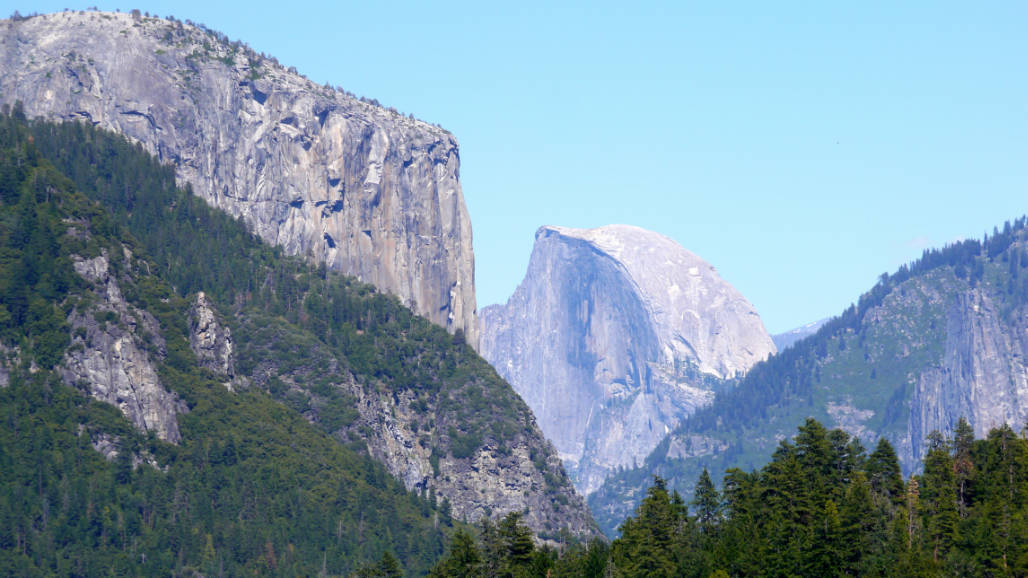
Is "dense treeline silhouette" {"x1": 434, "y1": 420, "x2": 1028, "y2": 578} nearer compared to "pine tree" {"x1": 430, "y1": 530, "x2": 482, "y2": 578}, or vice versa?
"dense treeline silhouette" {"x1": 434, "y1": 420, "x2": 1028, "y2": 578}

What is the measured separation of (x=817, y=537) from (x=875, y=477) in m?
32.6

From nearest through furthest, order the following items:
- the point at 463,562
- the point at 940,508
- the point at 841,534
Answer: the point at 841,534
the point at 940,508
the point at 463,562

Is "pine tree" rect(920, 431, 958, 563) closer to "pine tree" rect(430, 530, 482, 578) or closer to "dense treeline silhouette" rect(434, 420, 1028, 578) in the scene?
"dense treeline silhouette" rect(434, 420, 1028, 578)

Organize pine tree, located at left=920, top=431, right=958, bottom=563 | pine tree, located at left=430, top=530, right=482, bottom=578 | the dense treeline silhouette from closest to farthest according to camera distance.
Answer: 1. the dense treeline silhouette
2. pine tree, located at left=920, top=431, right=958, bottom=563
3. pine tree, located at left=430, top=530, right=482, bottom=578

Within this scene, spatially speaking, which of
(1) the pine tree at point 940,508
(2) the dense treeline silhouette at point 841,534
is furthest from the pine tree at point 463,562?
(1) the pine tree at point 940,508

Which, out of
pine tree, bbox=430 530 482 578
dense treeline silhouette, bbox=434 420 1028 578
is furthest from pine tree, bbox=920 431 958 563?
pine tree, bbox=430 530 482 578

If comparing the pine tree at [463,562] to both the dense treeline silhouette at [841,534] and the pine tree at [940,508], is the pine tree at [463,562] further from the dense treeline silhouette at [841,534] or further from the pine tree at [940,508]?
the pine tree at [940,508]

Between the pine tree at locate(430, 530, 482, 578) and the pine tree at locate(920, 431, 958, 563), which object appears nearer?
the pine tree at locate(920, 431, 958, 563)

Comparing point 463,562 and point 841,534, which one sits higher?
point 841,534

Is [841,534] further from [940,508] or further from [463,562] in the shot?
[463,562]

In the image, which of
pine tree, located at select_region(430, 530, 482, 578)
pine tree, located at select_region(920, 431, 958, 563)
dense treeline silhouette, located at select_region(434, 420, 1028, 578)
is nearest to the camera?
dense treeline silhouette, located at select_region(434, 420, 1028, 578)

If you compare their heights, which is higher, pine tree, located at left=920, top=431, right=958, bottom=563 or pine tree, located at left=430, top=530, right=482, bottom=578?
pine tree, located at left=920, top=431, right=958, bottom=563

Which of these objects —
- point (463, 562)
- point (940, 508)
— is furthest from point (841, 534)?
point (463, 562)

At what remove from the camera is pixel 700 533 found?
19862 centimetres
